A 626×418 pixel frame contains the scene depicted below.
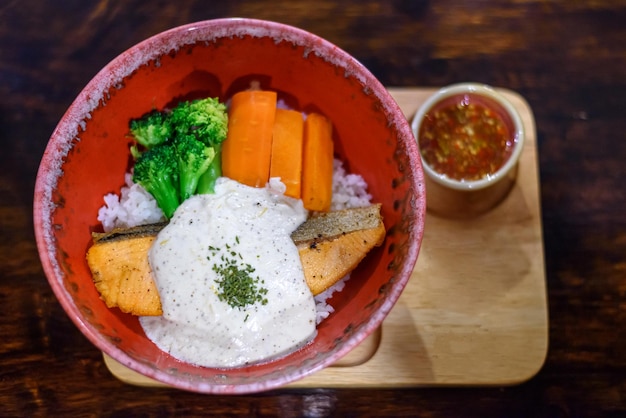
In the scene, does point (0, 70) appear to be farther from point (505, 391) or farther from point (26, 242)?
point (505, 391)

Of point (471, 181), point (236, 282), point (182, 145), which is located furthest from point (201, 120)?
point (471, 181)

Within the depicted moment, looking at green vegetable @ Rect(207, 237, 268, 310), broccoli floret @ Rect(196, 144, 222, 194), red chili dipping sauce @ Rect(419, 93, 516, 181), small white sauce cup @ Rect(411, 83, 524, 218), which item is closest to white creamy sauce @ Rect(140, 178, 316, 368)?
green vegetable @ Rect(207, 237, 268, 310)

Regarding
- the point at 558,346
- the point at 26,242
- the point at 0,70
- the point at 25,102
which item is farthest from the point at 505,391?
the point at 0,70

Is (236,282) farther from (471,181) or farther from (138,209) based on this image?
(471,181)

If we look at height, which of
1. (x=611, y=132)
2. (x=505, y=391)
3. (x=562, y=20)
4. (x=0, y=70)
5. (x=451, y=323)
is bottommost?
(x=505, y=391)

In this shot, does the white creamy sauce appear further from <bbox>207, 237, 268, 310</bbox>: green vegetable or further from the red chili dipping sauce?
the red chili dipping sauce

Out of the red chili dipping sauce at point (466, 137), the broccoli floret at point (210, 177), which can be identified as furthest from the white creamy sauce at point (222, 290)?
the red chili dipping sauce at point (466, 137)
